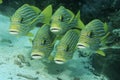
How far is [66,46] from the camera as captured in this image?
411 centimetres

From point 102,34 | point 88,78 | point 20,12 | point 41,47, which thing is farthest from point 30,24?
point 88,78

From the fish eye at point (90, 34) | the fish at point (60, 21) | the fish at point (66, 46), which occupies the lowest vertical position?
the fish at point (66, 46)

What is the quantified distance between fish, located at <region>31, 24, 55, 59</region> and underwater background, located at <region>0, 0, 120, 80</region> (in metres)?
1.17

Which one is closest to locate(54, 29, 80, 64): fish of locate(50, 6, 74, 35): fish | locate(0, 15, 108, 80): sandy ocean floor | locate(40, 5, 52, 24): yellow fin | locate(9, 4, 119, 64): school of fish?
locate(9, 4, 119, 64): school of fish

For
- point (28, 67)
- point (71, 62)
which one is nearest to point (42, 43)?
point (28, 67)

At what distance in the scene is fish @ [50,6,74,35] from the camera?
4137 mm

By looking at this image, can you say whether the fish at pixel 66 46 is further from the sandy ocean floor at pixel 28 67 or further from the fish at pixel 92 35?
the sandy ocean floor at pixel 28 67

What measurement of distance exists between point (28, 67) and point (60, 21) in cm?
171

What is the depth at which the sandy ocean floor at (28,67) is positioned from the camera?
5.18 meters

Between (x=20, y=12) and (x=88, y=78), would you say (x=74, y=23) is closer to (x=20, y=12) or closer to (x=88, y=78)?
(x=20, y=12)

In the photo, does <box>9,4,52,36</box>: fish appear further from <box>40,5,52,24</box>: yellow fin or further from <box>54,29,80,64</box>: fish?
<box>54,29,80,64</box>: fish

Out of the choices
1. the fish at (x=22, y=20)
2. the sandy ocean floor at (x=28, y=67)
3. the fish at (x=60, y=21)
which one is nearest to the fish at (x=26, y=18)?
the fish at (x=22, y=20)

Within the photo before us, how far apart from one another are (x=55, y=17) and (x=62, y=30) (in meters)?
0.26

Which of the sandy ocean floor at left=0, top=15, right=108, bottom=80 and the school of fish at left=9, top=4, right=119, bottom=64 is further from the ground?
the school of fish at left=9, top=4, right=119, bottom=64
